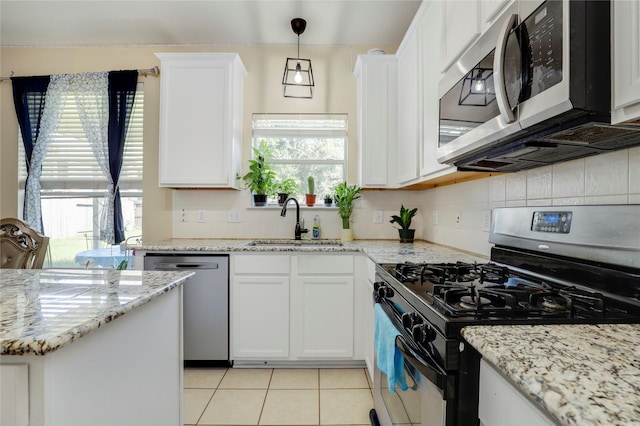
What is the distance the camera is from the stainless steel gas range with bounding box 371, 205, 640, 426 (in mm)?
773

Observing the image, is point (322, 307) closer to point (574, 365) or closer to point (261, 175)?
point (261, 175)

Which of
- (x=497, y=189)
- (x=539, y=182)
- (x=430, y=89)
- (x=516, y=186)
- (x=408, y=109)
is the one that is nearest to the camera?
(x=539, y=182)

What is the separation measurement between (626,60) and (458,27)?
87 cm

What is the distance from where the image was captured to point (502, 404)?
0.63 metres

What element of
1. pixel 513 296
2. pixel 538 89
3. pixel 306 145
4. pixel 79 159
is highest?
pixel 306 145

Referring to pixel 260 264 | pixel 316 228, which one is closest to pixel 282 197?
pixel 316 228

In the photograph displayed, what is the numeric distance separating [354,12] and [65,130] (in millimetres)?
2771

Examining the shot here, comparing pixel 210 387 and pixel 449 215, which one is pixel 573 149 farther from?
pixel 210 387

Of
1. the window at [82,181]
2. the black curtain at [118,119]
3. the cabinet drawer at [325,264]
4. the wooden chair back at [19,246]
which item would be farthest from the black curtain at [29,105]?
the cabinet drawer at [325,264]

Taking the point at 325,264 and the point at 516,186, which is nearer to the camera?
the point at 516,186

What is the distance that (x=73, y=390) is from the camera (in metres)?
0.71

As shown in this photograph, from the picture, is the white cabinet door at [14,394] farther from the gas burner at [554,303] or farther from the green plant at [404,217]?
the green plant at [404,217]

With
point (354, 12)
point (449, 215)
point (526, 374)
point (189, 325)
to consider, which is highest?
point (354, 12)

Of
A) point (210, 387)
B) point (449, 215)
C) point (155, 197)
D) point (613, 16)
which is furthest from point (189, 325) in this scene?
point (613, 16)
